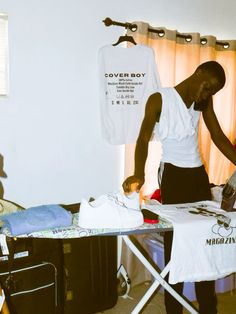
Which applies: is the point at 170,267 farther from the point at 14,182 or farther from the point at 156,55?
the point at 156,55

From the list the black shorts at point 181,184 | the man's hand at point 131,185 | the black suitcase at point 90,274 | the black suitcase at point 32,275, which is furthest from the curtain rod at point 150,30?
the black suitcase at point 32,275

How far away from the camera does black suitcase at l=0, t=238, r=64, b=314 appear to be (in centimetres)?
160

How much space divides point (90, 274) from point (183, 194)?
0.74m

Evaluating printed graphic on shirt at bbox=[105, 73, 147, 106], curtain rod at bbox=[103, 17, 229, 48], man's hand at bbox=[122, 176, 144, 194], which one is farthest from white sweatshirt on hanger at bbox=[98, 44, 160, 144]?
man's hand at bbox=[122, 176, 144, 194]

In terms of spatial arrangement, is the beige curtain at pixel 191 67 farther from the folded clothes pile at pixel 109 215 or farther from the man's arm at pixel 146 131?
the folded clothes pile at pixel 109 215

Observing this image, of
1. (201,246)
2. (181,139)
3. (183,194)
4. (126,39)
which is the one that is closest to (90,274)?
(183,194)

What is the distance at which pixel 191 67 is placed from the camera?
275 centimetres

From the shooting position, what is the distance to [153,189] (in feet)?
8.84

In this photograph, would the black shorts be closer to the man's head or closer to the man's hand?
the man's hand

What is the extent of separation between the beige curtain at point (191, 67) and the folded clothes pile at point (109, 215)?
3.54 ft

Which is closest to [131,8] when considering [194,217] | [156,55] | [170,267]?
[156,55]

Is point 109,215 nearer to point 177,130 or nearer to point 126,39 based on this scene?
point 177,130

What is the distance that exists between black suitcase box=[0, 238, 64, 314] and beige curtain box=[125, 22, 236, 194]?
3.40ft

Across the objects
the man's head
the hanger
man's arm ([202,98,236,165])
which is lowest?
man's arm ([202,98,236,165])
